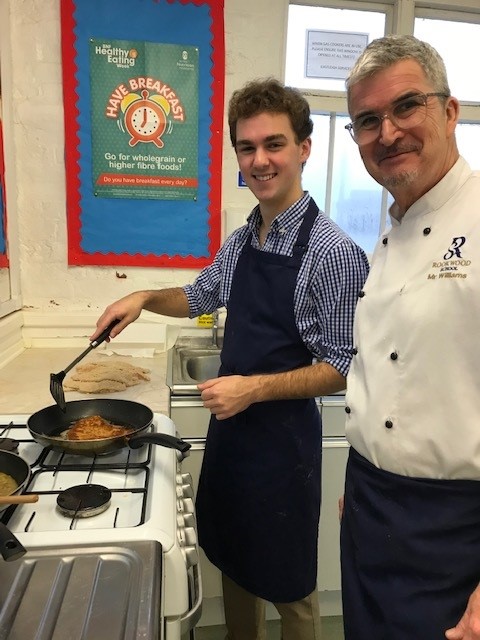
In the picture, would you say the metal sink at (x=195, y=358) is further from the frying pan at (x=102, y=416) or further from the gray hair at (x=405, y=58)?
the gray hair at (x=405, y=58)

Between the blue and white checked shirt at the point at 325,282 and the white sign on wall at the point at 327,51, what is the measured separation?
1248 mm

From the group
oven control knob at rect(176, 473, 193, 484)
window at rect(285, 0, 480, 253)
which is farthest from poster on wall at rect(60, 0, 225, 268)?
oven control knob at rect(176, 473, 193, 484)

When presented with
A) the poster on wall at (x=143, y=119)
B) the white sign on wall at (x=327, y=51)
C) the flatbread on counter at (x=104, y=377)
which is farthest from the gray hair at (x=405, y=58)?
the white sign on wall at (x=327, y=51)

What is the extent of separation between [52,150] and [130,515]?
1.71m

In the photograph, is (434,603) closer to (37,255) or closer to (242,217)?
(242,217)

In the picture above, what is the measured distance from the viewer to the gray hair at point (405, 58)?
2.87 feet

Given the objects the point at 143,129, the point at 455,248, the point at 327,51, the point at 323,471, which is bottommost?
the point at 323,471

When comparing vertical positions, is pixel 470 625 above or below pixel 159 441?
below

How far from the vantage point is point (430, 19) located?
2.37m

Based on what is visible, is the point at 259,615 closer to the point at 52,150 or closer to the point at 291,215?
the point at 291,215

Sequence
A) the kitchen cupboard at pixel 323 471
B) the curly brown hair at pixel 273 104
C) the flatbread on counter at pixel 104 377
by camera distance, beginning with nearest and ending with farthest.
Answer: the curly brown hair at pixel 273 104, the flatbread on counter at pixel 104 377, the kitchen cupboard at pixel 323 471

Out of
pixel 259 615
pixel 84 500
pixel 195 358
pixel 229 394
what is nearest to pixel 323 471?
pixel 259 615

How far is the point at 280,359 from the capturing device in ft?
4.25

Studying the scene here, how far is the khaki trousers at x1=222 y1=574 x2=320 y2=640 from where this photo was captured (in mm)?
1374
